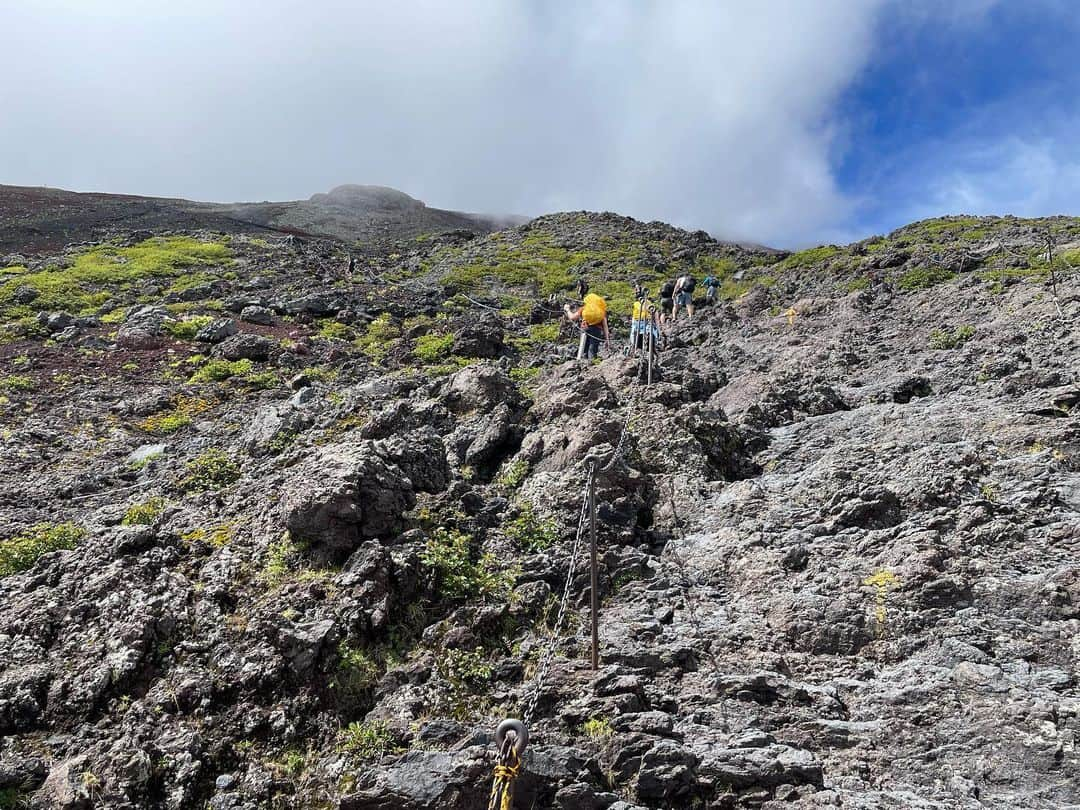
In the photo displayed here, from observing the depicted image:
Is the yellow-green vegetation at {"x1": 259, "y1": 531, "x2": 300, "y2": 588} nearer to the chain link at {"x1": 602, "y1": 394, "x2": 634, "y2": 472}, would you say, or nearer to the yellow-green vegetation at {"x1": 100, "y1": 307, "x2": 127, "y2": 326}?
the chain link at {"x1": 602, "y1": 394, "x2": 634, "y2": 472}

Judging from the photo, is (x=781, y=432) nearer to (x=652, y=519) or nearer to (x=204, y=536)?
(x=652, y=519)

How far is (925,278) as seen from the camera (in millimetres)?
20250

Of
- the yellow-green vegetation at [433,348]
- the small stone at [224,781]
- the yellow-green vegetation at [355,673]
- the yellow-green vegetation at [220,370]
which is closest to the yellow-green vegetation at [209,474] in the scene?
the yellow-green vegetation at [355,673]

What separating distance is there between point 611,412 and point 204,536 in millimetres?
6069

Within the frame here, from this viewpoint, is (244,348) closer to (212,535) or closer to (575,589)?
(212,535)

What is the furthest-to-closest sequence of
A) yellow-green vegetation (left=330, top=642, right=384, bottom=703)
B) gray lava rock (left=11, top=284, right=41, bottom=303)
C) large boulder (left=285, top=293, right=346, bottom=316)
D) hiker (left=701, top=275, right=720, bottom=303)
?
hiker (left=701, top=275, right=720, bottom=303), gray lava rock (left=11, top=284, right=41, bottom=303), large boulder (left=285, top=293, right=346, bottom=316), yellow-green vegetation (left=330, top=642, right=384, bottom=703)

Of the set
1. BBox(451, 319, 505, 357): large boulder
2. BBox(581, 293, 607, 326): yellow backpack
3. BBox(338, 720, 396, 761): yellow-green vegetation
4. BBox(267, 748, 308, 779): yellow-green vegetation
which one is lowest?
BBox(267, 748, 308, 779): yellow-green vegetation

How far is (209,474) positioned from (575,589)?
6790 millimetres

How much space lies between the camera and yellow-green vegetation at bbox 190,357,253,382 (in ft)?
59.0

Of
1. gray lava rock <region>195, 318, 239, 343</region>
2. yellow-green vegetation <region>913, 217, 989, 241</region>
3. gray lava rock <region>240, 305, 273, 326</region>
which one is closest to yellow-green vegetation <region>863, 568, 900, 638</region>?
gray lava rock <region>195, 318, 239, 343</region>

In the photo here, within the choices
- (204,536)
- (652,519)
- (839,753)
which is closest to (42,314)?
(204,536)

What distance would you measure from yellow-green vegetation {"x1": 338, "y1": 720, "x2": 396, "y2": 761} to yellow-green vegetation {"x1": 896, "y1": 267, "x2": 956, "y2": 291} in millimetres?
19770

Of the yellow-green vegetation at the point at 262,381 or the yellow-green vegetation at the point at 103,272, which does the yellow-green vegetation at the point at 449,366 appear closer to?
the yellow-green vegetation at the point at 262,381

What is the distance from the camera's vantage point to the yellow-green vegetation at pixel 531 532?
8117 mm
